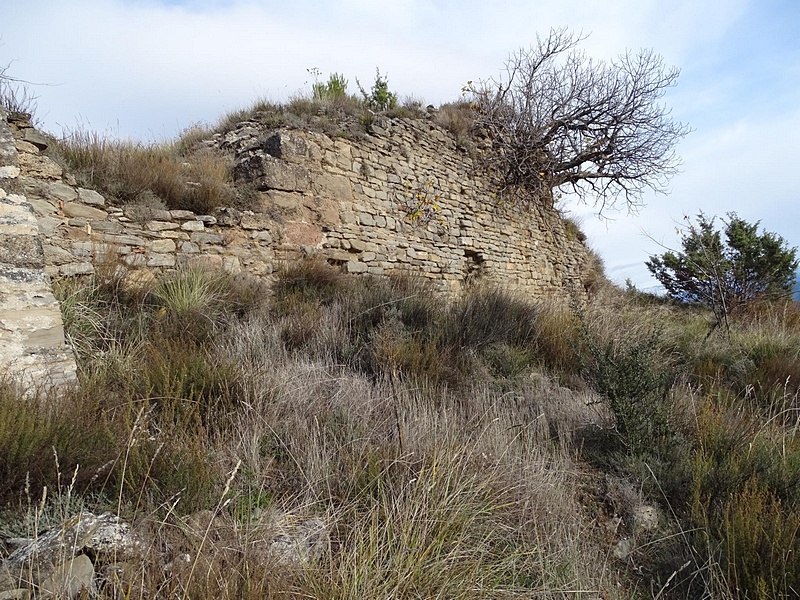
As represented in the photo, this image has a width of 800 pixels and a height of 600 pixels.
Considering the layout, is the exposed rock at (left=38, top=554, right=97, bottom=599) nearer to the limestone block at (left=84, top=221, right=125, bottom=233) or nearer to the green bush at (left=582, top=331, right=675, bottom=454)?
the green bush at (left=582, top=331, right=675, bottom=454)

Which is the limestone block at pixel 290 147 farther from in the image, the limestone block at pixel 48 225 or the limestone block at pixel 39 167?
the limestone block at pixel 48 225

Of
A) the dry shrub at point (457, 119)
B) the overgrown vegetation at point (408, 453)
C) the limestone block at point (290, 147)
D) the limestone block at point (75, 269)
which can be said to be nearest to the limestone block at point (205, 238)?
the overgrown vegetation at point (408, 453)

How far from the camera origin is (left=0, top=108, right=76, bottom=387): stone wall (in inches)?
107

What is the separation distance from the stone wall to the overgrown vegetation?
287 mm

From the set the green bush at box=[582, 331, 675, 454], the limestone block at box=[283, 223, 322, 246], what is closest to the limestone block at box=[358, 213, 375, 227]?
the limestone block at box=[283, 223, 322, 246]

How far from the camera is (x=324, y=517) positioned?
7.04 ft

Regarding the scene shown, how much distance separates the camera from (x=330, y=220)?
6836mm

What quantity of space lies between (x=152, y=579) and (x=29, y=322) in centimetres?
208

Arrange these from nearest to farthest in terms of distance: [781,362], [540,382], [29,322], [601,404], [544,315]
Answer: [29,322] → [601,404] → [540,382] → [781,362] → [544,315]

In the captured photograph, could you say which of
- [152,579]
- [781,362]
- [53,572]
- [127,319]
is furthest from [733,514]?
[127,319]

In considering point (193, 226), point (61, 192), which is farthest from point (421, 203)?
point (61, 192)

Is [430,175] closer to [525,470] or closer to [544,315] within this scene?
[544,315]

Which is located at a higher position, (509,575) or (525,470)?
(525,470)

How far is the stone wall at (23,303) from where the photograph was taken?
2709 millimetres
